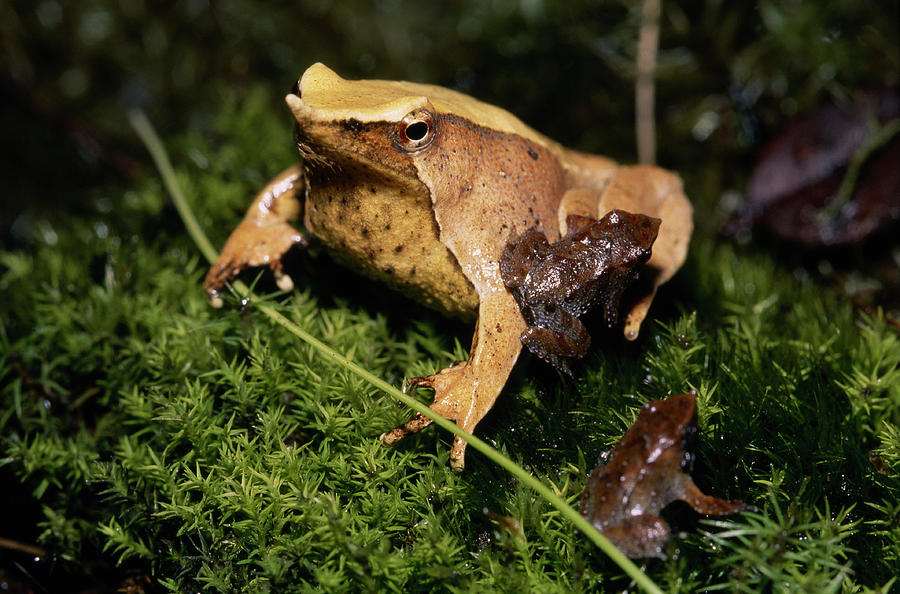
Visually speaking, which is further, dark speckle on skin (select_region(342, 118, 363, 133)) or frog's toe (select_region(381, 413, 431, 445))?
frog's toe (select_region(381, 413, 431, 445))

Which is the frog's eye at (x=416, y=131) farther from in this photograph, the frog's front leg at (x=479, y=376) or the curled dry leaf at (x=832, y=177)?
the curled dry leaf at (x=832, y=177)

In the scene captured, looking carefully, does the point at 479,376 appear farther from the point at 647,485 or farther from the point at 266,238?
the point at 266,238

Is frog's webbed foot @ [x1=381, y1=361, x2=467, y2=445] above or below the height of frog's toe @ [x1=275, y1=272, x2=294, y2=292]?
below

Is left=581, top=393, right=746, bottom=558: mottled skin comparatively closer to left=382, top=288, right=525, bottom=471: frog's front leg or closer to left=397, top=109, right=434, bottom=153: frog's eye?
left=382, top=288, right=525, bottom=471: frog's front leg

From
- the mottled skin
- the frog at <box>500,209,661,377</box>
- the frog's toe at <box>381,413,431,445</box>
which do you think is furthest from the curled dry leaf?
the frog's toe at <box>381,413,431,445</box>

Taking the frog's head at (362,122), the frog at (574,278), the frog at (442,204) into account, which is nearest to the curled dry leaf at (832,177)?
the frog at (442,204)

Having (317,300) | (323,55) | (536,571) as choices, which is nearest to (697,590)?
(536,571)

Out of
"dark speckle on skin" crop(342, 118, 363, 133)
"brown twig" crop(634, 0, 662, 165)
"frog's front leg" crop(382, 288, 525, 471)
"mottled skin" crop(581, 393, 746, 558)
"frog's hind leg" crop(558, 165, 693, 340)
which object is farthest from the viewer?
"brown twig" crop(634, 0, 662, 165)

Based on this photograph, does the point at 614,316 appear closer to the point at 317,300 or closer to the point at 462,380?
the point at 462,380
